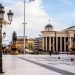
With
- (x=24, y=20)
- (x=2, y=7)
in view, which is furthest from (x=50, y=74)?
(x=24, y=20)

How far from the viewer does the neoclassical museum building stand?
169875mm

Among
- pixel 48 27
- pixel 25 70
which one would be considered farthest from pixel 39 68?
pixel 48 27

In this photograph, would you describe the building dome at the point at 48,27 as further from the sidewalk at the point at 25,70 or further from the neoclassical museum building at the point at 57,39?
the sidewalk at the point at 25,70

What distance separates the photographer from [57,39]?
173000 millimetres

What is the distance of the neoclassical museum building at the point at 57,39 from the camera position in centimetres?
16988

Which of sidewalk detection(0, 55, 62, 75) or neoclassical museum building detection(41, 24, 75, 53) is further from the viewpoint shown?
neoclassical museum building detection(41, 24, 75, 53)

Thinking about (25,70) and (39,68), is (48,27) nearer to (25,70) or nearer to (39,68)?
(39,68)

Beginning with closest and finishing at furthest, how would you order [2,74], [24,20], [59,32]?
1. [2,74]
2. [24,20]
3. [59,32]

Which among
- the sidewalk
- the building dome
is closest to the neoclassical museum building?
the building dome

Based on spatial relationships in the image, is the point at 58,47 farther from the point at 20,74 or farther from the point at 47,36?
the point at 20,74

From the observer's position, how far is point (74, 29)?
17488 centimetres

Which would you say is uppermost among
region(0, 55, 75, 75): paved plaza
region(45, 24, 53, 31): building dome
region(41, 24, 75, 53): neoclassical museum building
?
region(45, 24, 53, 31): building dome

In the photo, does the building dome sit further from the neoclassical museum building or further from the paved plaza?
the paved plaza

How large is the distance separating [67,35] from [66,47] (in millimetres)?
6298
